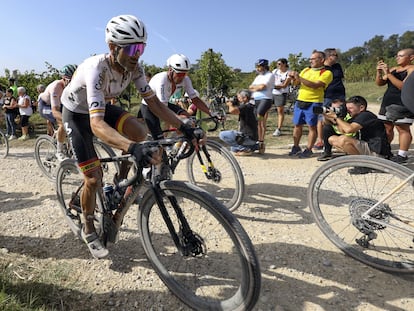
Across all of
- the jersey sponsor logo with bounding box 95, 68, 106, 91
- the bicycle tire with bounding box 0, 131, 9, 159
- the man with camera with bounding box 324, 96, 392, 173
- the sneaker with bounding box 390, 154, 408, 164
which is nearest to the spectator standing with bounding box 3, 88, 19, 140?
the bicycle tire with bounding box 0, 131, 9, 159

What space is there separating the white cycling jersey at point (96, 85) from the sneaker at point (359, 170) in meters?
2.18

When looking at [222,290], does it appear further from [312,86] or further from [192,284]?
[312,86]

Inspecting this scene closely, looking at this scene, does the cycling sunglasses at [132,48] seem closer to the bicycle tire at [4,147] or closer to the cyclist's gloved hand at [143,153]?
the cyclist's gloved hand at [143,153]

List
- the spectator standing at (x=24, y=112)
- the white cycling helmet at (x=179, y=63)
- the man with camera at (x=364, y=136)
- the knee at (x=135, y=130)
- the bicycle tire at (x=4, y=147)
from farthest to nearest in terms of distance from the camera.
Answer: the spectator standing at (x=24, y=112)
the bicycle tire at (x=4, y=147)
the man with camera at (x=364, y=136)
the white cycling helmet at (x=179, y=63)
the knee at (x=135, y=130)

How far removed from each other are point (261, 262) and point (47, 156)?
4.75 m

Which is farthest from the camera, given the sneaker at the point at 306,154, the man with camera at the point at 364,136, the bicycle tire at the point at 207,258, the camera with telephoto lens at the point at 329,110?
the sneaker at the point at 306,154

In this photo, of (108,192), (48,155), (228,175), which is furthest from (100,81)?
(48,155)

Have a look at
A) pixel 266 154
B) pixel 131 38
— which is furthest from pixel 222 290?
pixel 266 154

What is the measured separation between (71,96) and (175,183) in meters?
1.52

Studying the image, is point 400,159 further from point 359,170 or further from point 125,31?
point 125,31

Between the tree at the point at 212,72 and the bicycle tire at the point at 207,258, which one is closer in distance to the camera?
the bicycle tire at the point at 207,258

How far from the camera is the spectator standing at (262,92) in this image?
25.2 ft

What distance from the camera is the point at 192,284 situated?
8.77 ft

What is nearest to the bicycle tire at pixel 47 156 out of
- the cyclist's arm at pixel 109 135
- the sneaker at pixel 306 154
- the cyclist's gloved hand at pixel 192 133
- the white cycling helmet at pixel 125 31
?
the cyclist's arm at pixel 109 135
